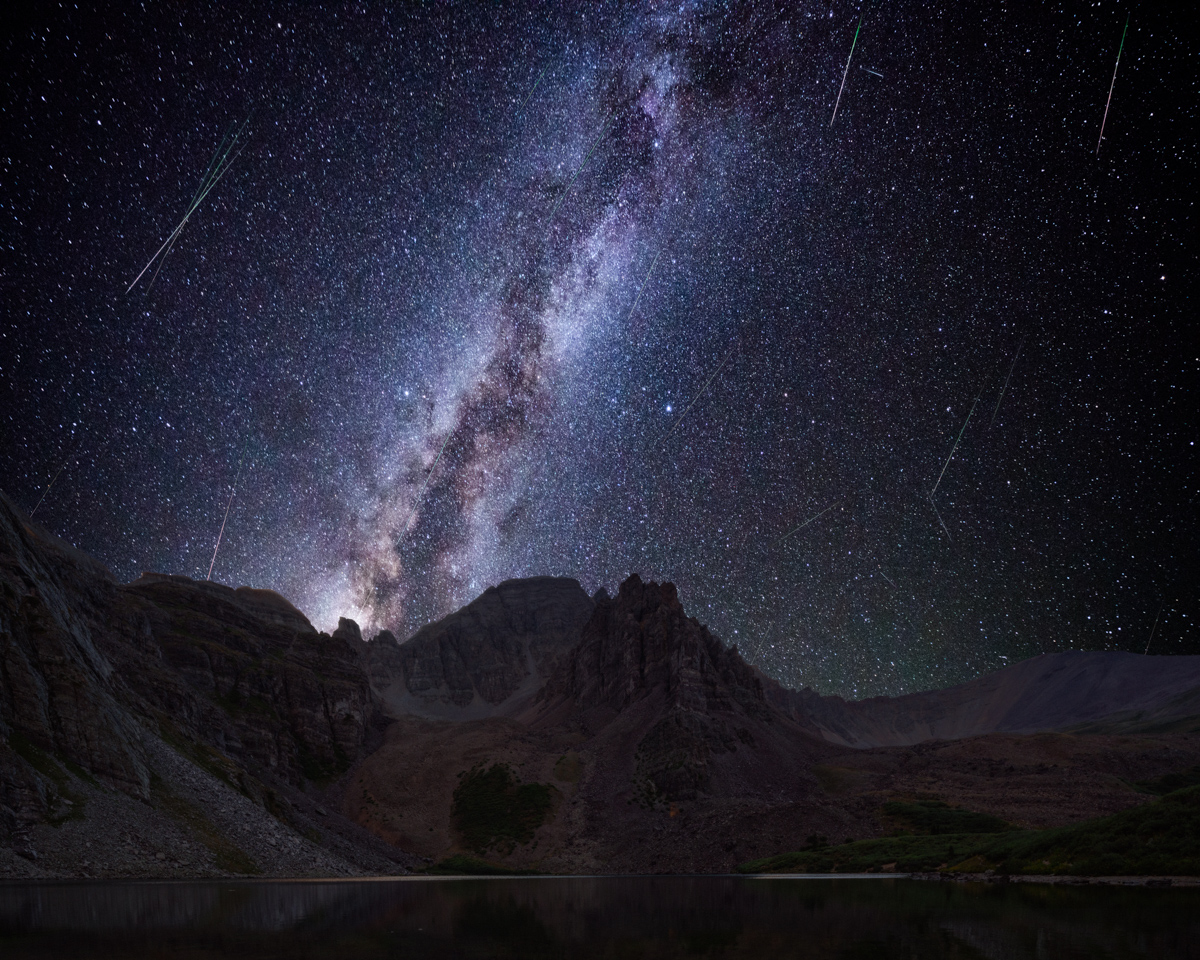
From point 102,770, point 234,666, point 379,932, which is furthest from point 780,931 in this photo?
point 234,666

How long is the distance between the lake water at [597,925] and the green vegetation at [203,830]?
851 inches

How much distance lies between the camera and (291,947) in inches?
846

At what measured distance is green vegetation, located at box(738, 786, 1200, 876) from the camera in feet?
156

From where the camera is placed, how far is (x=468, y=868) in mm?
98812

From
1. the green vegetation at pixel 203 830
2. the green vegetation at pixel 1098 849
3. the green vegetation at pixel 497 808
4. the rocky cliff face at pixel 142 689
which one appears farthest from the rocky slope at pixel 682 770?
the green vegetation at pixel 203 830

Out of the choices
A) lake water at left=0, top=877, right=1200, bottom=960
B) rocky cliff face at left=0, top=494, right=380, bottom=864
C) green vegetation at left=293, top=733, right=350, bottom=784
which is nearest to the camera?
lake water at left=0, top=877, right=1200, bottom=960

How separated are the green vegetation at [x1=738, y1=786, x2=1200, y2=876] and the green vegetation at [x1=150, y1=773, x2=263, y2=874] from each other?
6146 cm

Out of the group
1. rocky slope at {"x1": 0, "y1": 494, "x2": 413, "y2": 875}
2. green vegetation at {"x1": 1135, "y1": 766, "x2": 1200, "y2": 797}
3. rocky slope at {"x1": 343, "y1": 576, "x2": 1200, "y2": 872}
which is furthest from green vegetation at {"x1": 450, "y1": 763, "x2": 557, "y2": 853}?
green vegetation at {"x1": 1135, "y1": 766, "x2": 1200, "y2": 797}

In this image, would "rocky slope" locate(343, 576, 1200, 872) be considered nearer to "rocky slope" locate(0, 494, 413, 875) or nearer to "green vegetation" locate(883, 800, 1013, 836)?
"green vegetation" locate(883, 800, 1013, 836)

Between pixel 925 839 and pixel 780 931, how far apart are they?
74155 millimetres

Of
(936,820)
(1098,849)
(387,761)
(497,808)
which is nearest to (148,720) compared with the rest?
(497,808)

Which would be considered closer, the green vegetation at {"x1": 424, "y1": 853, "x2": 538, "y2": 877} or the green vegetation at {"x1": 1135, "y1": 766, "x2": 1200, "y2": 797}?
Result: the green vegetation at {"x1": 424, "y1": 853, "x2": 538, "y2": 877}

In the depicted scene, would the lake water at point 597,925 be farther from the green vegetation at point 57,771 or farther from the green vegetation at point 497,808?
the green vegetation at point 497,808

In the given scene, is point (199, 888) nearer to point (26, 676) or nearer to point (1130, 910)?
point (26, 676)
